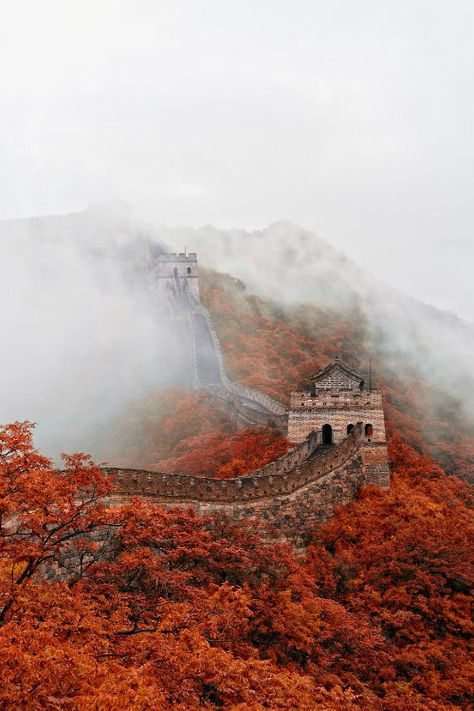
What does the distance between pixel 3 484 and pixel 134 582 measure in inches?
269

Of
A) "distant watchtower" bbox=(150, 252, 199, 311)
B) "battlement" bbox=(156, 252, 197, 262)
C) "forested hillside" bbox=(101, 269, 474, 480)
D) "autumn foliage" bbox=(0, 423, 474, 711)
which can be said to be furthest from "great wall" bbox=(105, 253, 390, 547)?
"battlement" bbox=(156, 252, 197, 262)

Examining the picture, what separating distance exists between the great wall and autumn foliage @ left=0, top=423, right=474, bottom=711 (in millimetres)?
899

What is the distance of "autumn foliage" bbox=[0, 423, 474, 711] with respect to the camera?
13487 millimetres

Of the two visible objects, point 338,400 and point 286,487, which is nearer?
point 286,487

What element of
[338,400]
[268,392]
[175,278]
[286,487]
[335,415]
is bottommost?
[286,487]

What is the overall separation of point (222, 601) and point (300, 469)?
456 inches

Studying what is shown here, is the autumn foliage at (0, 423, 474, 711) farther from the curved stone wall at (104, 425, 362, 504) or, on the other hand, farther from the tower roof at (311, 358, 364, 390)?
the tower roof at (311, 358, 364, 390)

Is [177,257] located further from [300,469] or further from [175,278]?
[300,469]

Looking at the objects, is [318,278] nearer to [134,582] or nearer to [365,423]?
[365,423]

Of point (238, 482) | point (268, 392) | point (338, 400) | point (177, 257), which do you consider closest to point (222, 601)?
point (238, 482)

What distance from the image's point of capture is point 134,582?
66.2ft

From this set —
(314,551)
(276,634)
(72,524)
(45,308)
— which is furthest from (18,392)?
(72,524)

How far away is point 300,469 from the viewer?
3228 cm

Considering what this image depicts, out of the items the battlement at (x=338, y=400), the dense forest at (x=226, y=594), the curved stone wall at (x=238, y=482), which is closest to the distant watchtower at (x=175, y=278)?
the dense forest at (x=226, y=594)
